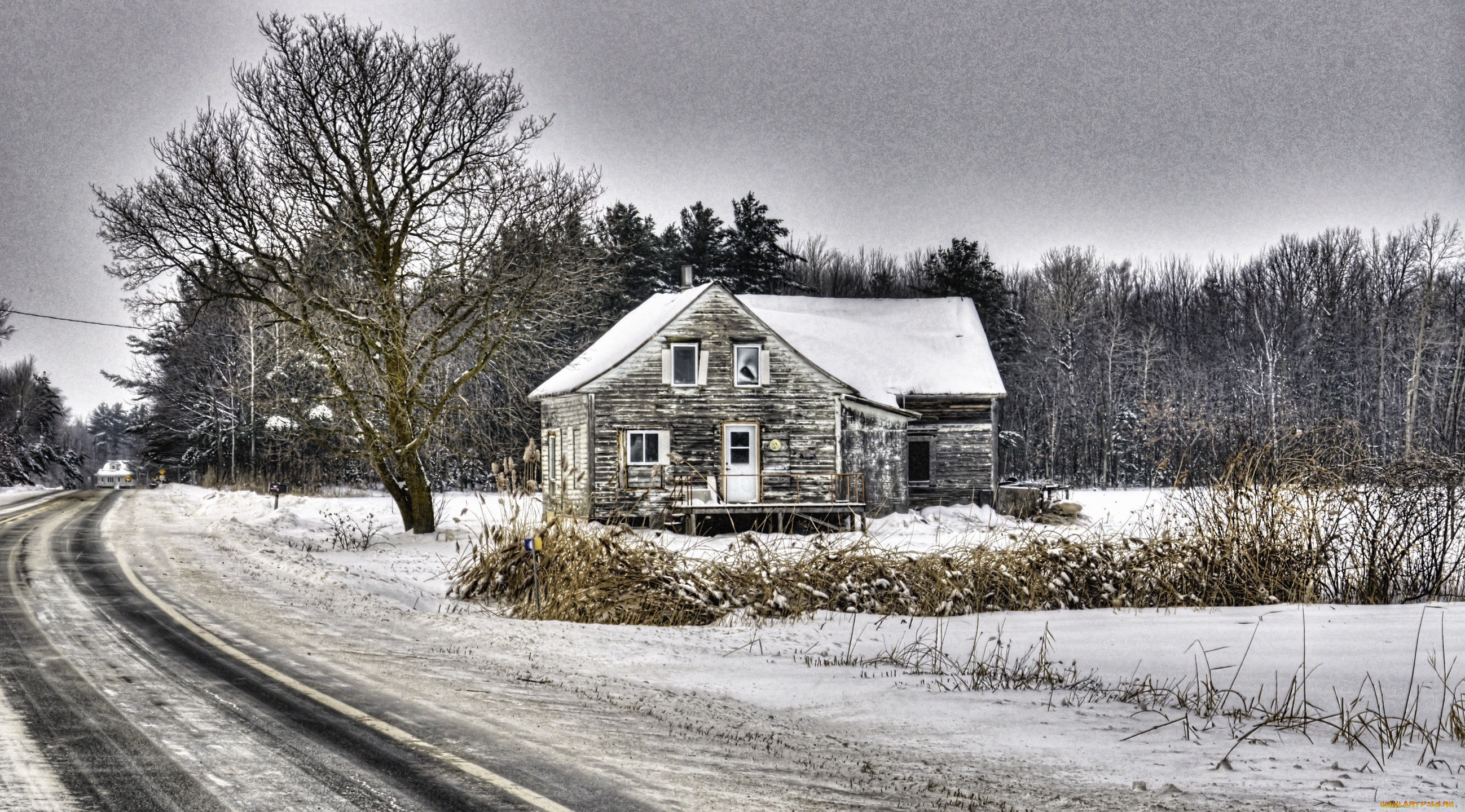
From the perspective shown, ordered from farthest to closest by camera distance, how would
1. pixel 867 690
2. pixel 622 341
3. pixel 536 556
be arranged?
1. pixel 622 341
2. pixel 536 556
3. pixel 867 690

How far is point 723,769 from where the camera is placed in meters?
5.57

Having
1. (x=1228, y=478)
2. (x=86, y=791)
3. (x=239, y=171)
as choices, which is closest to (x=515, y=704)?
(x=86, y=791)

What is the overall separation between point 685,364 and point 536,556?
620 inches

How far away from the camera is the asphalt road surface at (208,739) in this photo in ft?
16.4

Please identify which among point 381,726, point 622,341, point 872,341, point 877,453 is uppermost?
point 872,341

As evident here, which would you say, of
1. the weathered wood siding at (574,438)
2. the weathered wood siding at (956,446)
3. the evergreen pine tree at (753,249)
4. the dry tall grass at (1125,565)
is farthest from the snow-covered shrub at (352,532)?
the evergreen pine tree at (753,249)

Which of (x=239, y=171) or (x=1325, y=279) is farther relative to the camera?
(x=1325, y=279)

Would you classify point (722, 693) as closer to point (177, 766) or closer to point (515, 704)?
point (515, 704)

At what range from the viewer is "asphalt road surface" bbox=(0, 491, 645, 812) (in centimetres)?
499

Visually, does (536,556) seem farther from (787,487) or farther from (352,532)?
(787,487)

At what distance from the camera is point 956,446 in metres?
32.8

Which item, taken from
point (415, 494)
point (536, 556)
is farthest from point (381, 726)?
point (415, 494)

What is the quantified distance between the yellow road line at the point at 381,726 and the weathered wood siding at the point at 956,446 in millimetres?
25379

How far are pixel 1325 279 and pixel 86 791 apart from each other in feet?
220
